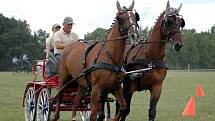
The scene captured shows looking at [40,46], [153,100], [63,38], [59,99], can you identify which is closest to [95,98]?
[153,100]

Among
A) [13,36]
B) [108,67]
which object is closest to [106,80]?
[108,67]

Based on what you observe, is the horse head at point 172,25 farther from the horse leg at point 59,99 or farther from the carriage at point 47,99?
the horse leg at point 59,99

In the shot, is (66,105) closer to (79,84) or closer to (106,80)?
(79,84)

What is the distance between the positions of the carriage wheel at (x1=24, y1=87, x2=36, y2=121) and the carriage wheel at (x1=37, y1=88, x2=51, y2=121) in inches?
5.8

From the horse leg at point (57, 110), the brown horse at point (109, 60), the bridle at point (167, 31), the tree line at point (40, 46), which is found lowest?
the horse leg at point (57, 110)

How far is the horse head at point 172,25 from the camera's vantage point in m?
9.76

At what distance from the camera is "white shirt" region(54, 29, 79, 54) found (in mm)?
11078

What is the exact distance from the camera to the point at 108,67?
8906mm

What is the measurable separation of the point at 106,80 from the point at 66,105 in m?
2.42

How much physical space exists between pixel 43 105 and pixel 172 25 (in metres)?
3.25

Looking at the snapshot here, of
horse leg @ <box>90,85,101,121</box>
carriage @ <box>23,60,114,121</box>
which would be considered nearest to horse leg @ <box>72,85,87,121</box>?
carriage @ <box>23,60,114,121</box>

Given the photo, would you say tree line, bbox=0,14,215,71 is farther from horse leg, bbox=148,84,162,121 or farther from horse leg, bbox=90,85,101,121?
horse leg, bbox=90,85,101,121

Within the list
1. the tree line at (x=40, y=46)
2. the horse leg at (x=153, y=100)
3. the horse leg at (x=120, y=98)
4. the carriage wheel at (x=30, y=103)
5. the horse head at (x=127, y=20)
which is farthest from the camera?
the tree line at (x=40, y=46)

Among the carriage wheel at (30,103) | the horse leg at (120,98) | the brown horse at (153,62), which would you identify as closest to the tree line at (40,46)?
the carriage wheel at (30,103)
